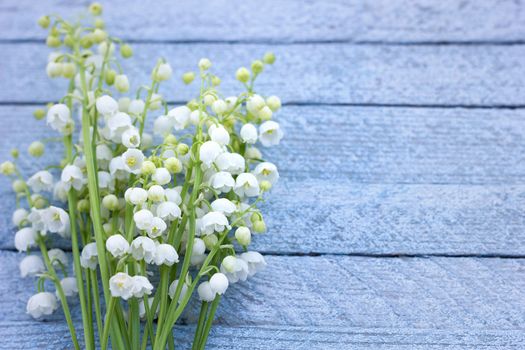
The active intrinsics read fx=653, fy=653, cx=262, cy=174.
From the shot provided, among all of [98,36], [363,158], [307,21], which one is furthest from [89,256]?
[307,21]

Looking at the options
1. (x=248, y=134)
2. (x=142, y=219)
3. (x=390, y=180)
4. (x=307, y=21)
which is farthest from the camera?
(x=307, y=21)

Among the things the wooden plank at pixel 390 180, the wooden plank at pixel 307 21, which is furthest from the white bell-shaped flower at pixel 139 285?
the wooden plank at pixel 307 21

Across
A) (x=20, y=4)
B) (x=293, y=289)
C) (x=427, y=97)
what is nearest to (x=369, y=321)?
(x=293, y=289)

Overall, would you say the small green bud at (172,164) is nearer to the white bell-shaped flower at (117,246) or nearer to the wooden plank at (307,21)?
the white bell-shaped flower at (117,246)

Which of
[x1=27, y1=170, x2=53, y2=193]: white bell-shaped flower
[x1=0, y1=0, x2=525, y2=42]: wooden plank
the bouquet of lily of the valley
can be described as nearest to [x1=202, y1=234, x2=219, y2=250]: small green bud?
the bouquet of lily of the valley

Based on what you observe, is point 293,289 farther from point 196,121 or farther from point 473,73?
point 473,73

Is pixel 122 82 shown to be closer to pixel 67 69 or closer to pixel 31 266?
pixel 67 69
